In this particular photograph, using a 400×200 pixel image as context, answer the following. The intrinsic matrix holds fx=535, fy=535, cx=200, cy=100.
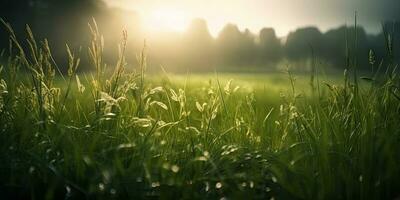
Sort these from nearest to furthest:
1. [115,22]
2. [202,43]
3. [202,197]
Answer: [202,197]
[115,22]
[202,43]

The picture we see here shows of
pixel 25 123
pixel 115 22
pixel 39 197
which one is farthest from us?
pixel 115 22

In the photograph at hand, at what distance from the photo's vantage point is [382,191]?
2.47m

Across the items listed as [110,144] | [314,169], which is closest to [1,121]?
[110,144]

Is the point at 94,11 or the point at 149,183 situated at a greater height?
the point at 94,11

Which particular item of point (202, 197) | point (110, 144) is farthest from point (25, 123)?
point (202, 197)

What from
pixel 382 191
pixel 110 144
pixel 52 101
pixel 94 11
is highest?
pixel 94 11

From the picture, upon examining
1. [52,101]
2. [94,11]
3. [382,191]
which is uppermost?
[94,11]

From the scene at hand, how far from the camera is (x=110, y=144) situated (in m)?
2.83

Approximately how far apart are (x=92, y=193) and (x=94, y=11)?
74.8 feet

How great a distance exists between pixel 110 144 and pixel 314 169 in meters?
1.06

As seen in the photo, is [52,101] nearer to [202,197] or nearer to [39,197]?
[39,197]

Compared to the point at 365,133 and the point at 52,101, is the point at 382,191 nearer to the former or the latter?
the point at 365,133

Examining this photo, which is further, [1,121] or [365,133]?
[1,121]

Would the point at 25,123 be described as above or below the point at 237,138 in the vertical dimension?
above
